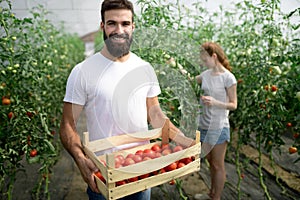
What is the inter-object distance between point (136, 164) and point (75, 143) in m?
0.36

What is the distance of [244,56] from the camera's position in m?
2.88

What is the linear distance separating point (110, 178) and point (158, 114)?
395 millimetres

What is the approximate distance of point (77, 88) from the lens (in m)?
1.25

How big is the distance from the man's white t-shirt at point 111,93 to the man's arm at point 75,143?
0.17 feet

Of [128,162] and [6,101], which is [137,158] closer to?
[128,162]

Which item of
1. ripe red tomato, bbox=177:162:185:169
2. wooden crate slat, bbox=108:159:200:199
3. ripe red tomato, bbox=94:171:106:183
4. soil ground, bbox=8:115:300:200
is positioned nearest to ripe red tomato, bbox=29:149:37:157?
soil ground, bbox=8:115:300:200

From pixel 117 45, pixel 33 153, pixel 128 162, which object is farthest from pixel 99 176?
pixel 33 153

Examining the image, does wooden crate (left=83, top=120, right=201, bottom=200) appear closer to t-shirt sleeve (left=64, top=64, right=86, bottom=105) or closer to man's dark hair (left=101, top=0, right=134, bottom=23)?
t-shirt sleeve (left=64, top=64, right=86, bottom=105)

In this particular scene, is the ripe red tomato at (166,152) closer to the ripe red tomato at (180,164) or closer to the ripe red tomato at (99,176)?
the ripe red tomato at (180,164)

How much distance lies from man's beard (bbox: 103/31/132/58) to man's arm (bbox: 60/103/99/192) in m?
0.31

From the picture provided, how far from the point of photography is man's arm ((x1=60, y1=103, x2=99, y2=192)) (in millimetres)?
1186

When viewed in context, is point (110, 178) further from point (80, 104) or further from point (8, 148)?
point (8, 148)

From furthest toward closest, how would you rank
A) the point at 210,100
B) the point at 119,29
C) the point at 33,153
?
the point at 33,153 → the point at 210,100 → the point at 119,29

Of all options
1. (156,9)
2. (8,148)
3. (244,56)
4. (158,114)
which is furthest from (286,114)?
(8,148)
